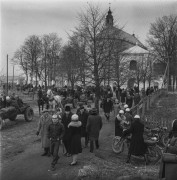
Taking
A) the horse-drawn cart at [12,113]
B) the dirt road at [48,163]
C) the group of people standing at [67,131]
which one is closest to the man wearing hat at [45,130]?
the group of people standing at [67,131]

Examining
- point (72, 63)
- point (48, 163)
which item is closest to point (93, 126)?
point (48, 163)

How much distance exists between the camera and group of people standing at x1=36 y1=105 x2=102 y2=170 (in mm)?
9477

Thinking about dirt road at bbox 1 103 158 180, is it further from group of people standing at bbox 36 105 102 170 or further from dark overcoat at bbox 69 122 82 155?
dark overcoat at bbox 69 122 82 155

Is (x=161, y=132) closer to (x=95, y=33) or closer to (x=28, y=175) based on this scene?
(x=28, y=175)

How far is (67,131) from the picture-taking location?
33.7 feet

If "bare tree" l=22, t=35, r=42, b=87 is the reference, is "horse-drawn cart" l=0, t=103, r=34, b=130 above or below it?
below

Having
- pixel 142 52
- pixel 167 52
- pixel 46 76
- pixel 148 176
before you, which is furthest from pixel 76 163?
pixel 142 52

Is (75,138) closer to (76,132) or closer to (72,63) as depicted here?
(76,132)

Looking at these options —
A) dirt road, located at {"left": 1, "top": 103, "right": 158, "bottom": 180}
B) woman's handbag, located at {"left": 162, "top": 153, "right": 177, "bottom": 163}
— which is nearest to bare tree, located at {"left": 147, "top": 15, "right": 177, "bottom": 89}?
dirt road, located at {"left": 1, "top": 103, "right": 158, "bottom": 180}

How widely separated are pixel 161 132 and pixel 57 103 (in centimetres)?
904

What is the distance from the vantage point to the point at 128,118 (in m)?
12.4

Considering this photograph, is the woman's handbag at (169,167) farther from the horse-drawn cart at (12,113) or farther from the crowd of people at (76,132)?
the horse-drawn cart at (12,113)

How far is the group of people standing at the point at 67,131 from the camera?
948 centimetres

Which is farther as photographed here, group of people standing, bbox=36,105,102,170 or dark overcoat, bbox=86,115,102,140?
dark overcoat, bbox=86,115,102,140
